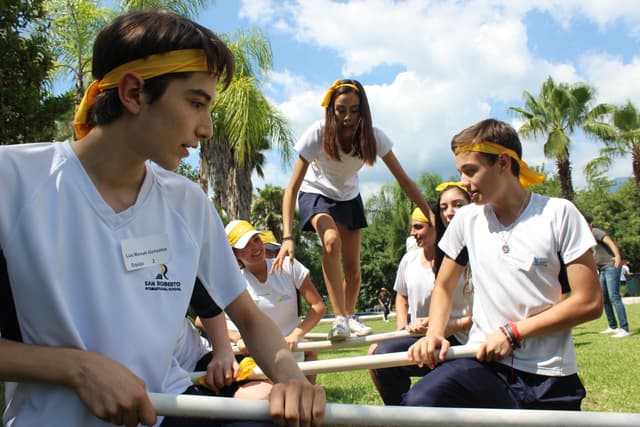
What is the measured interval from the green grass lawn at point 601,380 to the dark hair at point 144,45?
393 cm

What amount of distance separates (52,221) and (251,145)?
537 inches

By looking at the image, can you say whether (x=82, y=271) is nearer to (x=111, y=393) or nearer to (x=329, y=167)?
(x=111, y=393)

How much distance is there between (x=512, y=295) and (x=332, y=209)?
2.37 m

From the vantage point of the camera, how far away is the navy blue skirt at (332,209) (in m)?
5.12

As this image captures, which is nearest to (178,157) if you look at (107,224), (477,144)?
(107,224)

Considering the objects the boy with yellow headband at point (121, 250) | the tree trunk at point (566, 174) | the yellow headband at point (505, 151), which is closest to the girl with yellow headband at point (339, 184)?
the yellow headband at point (505, 151)

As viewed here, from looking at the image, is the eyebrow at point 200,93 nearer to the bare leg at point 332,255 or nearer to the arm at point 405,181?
the bare leg at point 332,255

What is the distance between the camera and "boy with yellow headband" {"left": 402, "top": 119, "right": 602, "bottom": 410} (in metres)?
2.79

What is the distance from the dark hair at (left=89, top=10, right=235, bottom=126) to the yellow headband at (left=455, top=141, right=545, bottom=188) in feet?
5.12

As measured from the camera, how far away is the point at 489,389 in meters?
2.78

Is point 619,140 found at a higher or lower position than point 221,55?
higher

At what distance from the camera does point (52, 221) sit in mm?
1704

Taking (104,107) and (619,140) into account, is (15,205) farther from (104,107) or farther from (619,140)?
(619,140)

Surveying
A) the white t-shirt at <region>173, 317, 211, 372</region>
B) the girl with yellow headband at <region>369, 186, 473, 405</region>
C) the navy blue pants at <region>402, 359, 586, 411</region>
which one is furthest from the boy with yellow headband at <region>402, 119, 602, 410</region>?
the white t-shirt at <region>173, 317, 211, 372</region>
